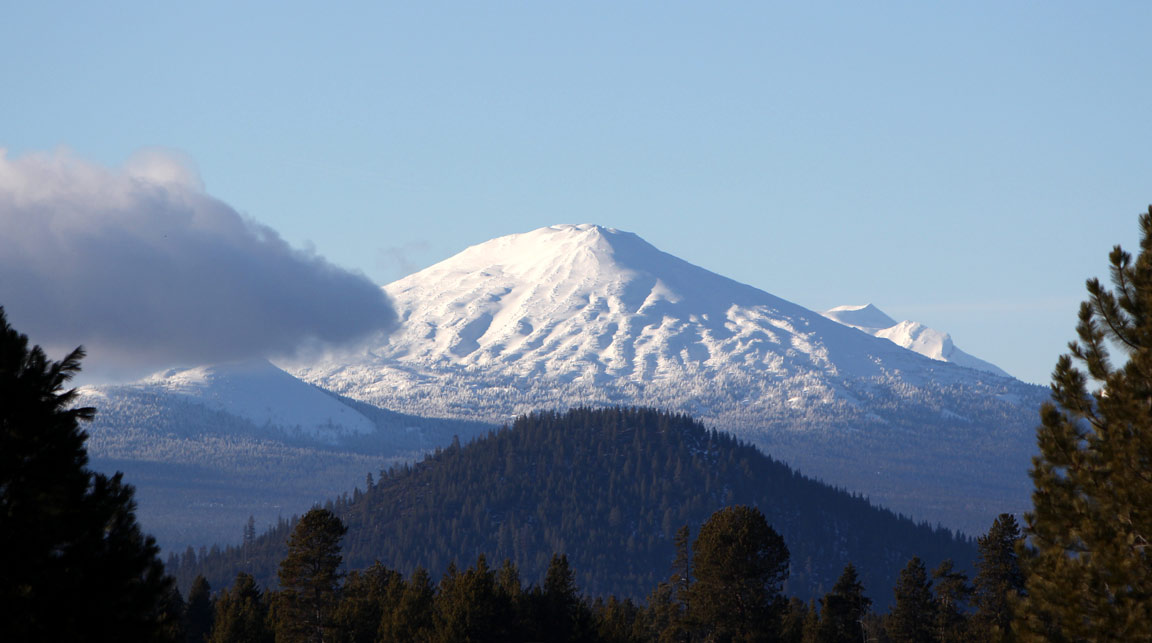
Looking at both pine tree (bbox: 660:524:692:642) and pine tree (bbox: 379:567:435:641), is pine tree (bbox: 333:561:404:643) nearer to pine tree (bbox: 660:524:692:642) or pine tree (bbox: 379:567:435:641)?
pine tree (bbox: 379:567:435:641)

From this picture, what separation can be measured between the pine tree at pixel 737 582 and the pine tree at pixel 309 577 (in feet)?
62.5

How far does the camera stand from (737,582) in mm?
69562

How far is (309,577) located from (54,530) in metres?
36.4

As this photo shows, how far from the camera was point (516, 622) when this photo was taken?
73.5 meters

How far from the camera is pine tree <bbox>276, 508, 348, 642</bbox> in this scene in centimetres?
6178

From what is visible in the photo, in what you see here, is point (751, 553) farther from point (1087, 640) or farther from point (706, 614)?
point (1087, 640)

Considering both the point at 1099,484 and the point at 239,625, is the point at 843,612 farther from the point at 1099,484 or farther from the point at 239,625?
the point at 1099,484

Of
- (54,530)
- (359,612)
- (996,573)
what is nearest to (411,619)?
(359,612)

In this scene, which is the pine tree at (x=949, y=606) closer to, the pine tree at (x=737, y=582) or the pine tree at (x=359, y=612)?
the pine tree at (x=737, y=582)

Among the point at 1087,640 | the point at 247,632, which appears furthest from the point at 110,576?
the point at 247,632

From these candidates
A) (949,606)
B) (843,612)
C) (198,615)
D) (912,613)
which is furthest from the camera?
(198,615)

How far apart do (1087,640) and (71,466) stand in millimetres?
21081

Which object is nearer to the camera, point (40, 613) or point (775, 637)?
point (40, 613)

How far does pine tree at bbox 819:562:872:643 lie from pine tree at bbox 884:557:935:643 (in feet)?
9.58
